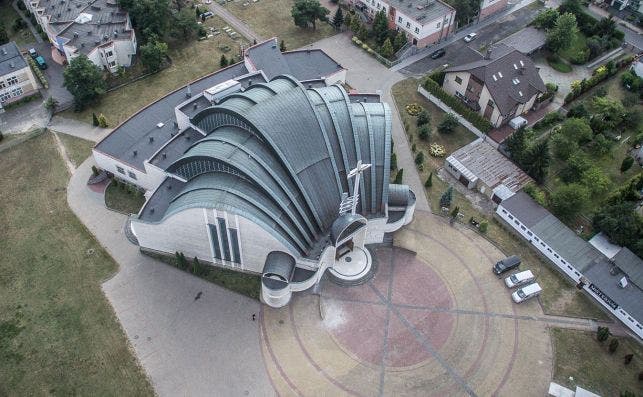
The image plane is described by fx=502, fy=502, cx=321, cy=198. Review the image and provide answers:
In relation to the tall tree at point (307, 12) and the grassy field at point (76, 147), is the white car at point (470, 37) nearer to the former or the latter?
the tall tree at point (307, 12)

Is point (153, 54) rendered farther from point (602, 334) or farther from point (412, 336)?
point (602, 334)

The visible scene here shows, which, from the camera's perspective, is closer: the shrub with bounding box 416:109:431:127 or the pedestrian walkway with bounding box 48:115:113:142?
the pedestrian walkway with bounding box 48:115:113:142

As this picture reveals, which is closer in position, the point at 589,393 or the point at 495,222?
the point at 589,393

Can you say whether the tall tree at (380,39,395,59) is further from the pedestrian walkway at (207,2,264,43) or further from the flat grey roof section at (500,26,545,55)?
the pedestrian walkway at (207,2,264,43)

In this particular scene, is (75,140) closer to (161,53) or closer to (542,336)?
(161,53)

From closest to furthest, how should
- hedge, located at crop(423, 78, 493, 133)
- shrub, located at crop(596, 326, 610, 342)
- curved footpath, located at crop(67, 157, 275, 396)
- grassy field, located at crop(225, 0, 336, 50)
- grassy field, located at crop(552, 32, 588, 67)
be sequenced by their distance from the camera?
curved footpath, located at crop(67, 157, 275, 396) < shrub, located at crop(596, 326, 610, 342) < hedge, located at crop(423, 78, 493, 133) < grassy field, located at crop(552, 32, 588, 67) < grassy field, located at crop(225, 0, 336, 50)

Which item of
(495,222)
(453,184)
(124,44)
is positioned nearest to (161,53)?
(124,44)

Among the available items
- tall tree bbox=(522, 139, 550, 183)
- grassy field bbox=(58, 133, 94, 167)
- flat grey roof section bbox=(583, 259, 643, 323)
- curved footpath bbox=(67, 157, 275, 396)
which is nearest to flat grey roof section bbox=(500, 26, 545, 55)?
tall tree bbox=(522, 139, 550, 183)
